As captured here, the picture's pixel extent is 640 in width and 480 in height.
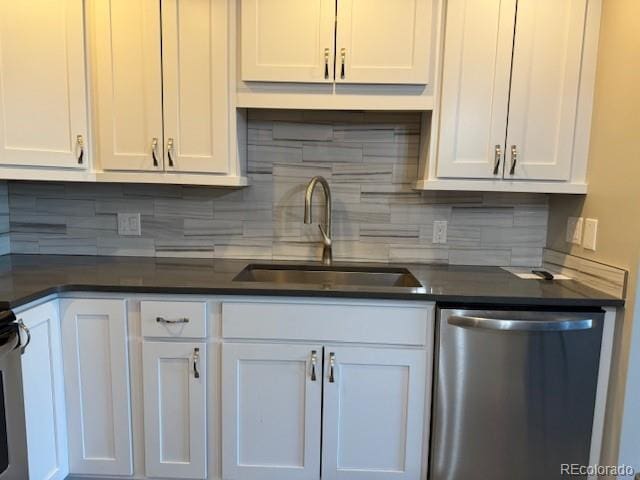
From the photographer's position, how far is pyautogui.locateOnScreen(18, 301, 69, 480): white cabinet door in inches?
59.6

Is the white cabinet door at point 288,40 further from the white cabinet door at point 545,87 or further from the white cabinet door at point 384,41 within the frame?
the white cabinet door at point 545,87

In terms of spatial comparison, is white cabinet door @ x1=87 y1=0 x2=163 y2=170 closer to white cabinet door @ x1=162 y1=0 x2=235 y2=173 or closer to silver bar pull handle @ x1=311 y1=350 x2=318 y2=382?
white cabinet door @ x1=162 y1=0 x2=235 y2=173

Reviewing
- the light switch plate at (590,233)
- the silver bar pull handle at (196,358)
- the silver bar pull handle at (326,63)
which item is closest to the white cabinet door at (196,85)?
the silver bar pull handle at (326,63)

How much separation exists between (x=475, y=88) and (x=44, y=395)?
211cm

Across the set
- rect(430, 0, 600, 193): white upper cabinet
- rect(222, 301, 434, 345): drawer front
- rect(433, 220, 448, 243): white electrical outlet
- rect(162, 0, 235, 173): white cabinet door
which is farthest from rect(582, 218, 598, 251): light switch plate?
rect(162, 0, 235, 173): white cabinet door

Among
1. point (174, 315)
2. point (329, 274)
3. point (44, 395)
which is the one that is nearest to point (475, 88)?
point (329, 274)

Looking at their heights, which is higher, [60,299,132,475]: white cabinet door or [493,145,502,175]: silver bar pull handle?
[493,145,502,175]: silver bar pull handle

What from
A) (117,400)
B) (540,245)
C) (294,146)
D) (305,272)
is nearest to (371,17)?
(294,146)

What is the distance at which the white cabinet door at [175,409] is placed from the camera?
65.6 inches

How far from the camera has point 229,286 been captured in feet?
5.36

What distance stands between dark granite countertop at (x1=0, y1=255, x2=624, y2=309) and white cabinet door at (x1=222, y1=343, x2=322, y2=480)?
25 cm

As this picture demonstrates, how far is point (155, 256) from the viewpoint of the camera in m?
2.27

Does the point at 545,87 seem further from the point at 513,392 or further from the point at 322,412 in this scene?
the point at 322,412

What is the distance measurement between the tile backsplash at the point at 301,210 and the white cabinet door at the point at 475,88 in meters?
0.32
